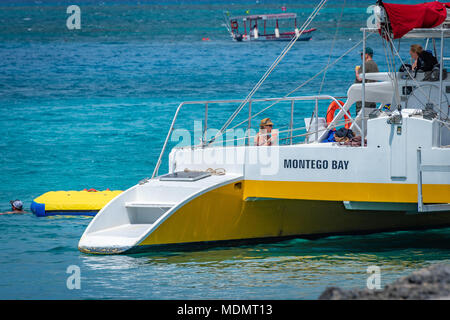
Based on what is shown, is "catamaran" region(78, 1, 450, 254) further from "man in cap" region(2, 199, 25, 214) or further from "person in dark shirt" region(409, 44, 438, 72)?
"man in cap" region(2, 199, 25, 214)

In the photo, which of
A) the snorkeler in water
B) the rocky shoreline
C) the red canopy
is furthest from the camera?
the snorkeler in water

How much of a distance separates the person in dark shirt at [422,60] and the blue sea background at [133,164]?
2.61 metres

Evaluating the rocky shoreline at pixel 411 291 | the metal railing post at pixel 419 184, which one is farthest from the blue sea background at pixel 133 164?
the rocky shoreline at pixel 411 291

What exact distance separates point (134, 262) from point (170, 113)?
22279mm

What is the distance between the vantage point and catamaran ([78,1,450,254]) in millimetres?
10586

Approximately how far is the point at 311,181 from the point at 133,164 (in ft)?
40.7

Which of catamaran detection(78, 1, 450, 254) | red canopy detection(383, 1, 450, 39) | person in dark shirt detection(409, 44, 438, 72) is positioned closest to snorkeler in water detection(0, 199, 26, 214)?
catamaran detection(78, 1, 450, 254)

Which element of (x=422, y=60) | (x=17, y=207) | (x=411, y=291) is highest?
(x=422, y=60)

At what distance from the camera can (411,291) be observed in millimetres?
6375

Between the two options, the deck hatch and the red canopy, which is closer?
the red canopy

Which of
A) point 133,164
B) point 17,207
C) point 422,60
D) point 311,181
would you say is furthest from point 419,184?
point 133,164

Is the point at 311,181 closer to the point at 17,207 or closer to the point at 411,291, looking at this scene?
the point at 411,291

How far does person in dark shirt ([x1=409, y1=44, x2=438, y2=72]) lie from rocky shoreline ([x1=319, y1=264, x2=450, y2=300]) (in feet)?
18.7

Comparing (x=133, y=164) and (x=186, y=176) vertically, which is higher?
(x=186, y=176)
